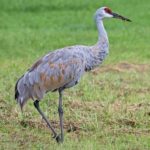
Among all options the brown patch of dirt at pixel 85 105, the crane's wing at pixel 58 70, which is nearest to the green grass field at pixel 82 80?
the brown patch of dirt at pixel 85 105

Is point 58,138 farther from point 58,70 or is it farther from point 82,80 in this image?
point 82,80

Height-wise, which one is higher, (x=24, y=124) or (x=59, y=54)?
(x=59, y=54)

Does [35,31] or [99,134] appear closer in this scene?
[99,134]

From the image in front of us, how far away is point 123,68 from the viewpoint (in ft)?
50.7

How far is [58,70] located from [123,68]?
20.0ft

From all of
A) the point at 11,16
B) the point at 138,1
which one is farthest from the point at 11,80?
the point at 138,1

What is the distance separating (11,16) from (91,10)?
286cm

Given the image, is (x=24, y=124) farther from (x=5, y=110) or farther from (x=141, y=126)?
(x=141, y=126)

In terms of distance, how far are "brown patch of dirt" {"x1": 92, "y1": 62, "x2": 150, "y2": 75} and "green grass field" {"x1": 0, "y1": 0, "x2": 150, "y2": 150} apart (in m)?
0.02

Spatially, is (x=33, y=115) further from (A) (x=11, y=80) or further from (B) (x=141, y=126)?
(A) (x=11, y=80)

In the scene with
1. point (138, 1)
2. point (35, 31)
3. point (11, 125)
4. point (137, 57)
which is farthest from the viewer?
point (138, 1)

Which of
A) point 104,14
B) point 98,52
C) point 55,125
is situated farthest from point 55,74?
point 104,14

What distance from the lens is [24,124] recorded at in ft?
33.0

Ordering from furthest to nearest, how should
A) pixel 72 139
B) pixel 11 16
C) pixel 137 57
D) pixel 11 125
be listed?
pixel 11 16, pixel 137 57, pixel 11 125, pixel 72 139
